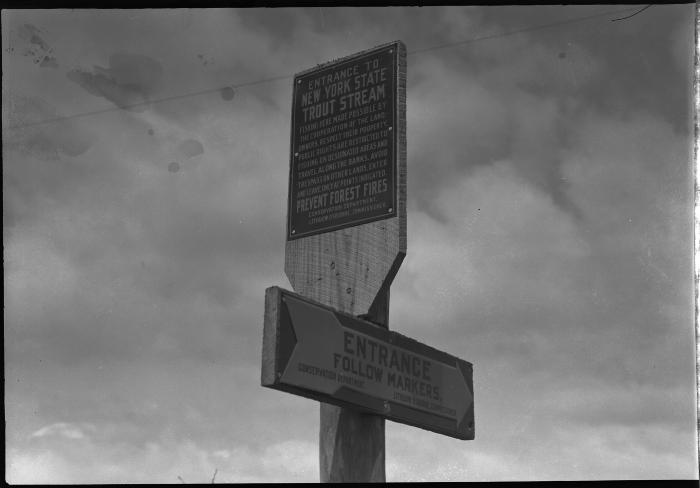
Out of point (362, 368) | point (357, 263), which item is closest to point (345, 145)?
point (357, 263)

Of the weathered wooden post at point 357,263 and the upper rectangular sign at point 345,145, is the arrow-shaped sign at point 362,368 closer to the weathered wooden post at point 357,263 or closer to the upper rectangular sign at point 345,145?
the weathered wooden post at point 357,263

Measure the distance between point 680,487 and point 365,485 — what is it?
4.07ft

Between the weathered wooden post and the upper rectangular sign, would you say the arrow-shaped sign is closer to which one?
the weathered wooden post

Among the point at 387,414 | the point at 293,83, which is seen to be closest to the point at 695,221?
the point at 387,414

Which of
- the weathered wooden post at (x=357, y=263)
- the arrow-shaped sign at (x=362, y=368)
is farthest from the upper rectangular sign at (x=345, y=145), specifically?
the arrow-shaped sign at (x=362, y=368)

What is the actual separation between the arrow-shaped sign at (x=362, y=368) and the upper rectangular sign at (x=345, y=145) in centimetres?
62

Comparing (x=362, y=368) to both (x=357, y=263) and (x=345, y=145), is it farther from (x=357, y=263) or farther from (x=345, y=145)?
(x=345, y=145)

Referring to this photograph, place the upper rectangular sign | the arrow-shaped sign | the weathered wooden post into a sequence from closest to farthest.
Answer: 1. the arrow-shaped sign
2. the weathered wooden post
3. the upper rectangular sign

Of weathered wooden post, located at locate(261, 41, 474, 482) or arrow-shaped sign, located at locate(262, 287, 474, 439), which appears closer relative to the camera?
arrow-shaped sign, located at locate(262, 287, 474, 439)

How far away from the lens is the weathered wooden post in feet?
12.6

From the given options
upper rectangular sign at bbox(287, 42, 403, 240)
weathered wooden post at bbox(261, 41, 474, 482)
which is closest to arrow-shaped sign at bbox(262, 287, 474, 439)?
weathered wooden post at bbox(261, 41, 474, 482)

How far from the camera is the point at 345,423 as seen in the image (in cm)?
409

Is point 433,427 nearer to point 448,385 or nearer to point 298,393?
point 448,385

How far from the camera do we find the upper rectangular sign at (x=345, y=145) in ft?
14.2
